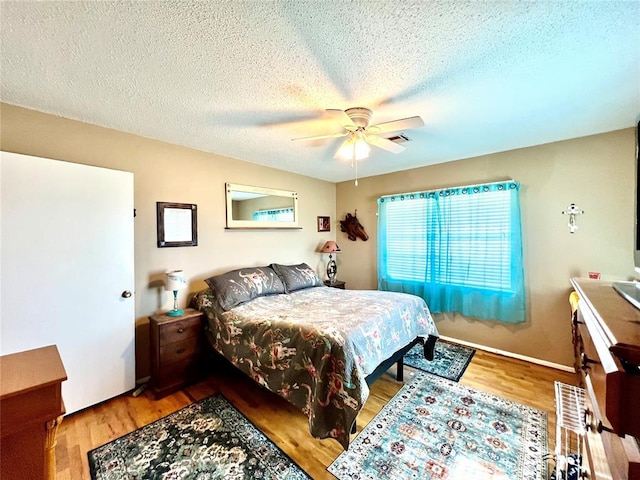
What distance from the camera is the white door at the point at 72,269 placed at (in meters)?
1.77

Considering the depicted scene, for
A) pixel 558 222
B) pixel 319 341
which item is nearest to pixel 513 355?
pixel 558 222

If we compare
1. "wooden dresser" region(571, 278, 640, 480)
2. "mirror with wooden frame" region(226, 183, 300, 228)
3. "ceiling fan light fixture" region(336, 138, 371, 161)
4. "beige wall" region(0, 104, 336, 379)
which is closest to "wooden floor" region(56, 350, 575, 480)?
"beige wall" region(0, 104, 336, 379)

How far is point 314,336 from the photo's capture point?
1812mm

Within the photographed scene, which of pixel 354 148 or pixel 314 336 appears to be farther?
pixel 354 148

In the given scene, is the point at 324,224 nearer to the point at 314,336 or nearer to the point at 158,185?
the point at 158,185

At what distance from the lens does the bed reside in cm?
165

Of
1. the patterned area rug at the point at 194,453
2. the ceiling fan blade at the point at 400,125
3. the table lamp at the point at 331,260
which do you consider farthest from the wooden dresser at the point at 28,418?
the table lamp at the point at 331,260

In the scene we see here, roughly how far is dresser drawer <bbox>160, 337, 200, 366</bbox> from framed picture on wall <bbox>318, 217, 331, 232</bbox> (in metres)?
2.60

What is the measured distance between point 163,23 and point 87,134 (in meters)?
1.65

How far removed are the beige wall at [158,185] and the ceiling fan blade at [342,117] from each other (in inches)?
71.8

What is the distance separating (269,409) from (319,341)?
909mm

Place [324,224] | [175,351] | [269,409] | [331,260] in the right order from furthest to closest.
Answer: [324,224], [331,260], [175,351], [269,409]

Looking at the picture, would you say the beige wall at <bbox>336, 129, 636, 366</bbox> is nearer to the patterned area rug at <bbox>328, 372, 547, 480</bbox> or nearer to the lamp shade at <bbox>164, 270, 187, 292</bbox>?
the patterned area rug at <bbox>328, 372, 547, 480</bbox>

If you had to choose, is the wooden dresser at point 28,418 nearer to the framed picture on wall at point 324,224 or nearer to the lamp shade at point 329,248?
the lamp shade at point 329,248
